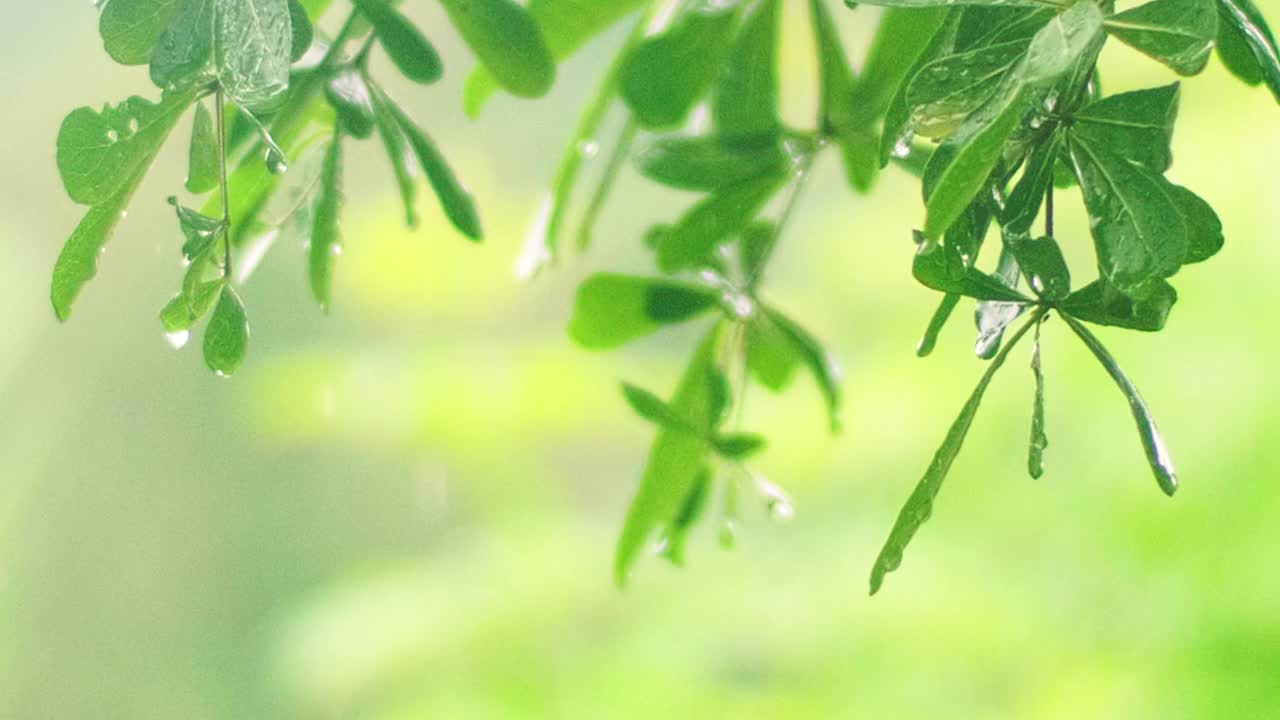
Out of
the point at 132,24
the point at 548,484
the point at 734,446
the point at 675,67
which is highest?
the point at 132,24

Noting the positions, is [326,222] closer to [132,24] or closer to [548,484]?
[132,24]

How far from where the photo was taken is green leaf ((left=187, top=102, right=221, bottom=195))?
25 cm

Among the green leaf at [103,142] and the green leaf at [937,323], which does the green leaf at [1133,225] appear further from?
the green leaf at [103,142]

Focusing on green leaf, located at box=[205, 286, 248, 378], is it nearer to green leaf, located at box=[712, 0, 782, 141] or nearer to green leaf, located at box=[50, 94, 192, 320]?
green leaf, located at box=[50, 94, 192, 320]

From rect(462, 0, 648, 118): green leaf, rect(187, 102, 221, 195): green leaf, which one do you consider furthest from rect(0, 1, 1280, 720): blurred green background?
rect(187, 102, 221, 195): green leaf

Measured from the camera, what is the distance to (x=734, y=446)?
0.40 m

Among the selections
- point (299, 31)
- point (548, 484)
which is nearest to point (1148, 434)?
point (299, 31)

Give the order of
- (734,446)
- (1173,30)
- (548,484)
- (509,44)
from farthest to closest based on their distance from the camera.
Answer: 1. (548,484)
2. (734,446)
3. (509,44)
4. (1173,30)

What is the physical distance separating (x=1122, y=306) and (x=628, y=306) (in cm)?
23

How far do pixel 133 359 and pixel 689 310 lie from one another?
1439mm

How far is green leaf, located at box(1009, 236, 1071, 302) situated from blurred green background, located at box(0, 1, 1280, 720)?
95cm

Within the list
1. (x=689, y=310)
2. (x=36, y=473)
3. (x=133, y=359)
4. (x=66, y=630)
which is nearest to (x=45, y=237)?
(x=133, y=359)

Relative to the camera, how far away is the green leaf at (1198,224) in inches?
7.7

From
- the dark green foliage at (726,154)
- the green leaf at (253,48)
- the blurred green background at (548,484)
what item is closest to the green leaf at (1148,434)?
the dark green foliage at (726,154)
